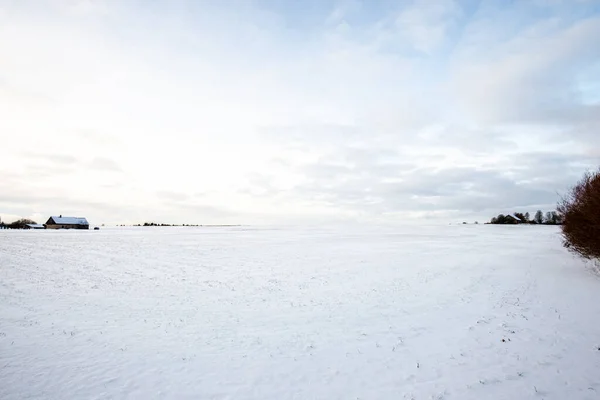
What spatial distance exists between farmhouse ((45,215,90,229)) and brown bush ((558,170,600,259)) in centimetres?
15680

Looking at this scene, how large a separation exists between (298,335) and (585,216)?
88.1 feet

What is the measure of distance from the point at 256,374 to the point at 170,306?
30.9 feet

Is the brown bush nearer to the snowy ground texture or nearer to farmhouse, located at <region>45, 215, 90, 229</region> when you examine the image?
the snowy ground texture

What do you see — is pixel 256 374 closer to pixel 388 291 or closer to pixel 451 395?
pixel 451 395

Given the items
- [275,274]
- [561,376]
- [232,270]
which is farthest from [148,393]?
[232,270]

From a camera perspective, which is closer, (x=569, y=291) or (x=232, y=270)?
(x=569, y=291)

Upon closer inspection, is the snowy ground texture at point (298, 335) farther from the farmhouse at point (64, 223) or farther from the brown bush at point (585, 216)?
the farmhouse at point (64, 223)

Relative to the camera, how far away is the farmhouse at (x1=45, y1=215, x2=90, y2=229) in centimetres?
13426

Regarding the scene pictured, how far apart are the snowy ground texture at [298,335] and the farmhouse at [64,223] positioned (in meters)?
130

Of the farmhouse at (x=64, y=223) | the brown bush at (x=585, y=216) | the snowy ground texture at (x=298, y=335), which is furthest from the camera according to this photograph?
the farmhouse at (x=64, y=223)

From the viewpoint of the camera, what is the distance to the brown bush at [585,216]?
82.7 feet

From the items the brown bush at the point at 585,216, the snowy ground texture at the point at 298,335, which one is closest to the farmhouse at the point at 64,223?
the snowy ground texture at the point at 298,335

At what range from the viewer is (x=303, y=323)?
1541 cm

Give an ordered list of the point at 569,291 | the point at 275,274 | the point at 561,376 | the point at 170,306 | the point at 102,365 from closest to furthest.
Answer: the point at 561,376, the point at 102,365, the point at 170,306, the point at 569,291, the point at 275,274
